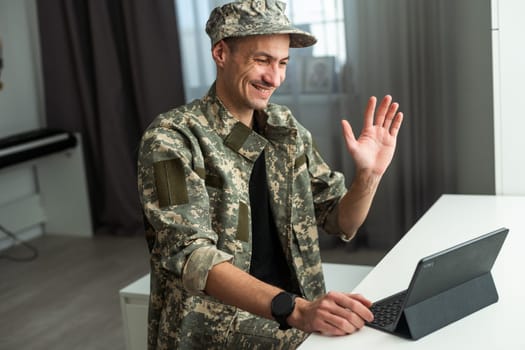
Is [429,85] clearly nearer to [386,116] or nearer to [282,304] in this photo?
[386,116]

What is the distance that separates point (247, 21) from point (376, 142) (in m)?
0.43

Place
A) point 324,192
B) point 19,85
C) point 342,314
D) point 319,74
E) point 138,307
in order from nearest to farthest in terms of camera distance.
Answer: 1. point 342,314
2. point 324,192
3. point 138,307
4. point 319,74
5. point 19,85

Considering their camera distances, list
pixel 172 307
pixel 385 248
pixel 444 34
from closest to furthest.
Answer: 1. pixel 172 307
2. pixel 444 34
3. pixel 385 248

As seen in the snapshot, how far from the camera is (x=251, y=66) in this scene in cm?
192

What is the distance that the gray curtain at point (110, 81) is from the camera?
4.41 meters

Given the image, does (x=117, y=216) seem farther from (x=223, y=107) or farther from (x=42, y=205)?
(x=223, y=107)

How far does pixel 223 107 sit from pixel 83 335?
1.73m

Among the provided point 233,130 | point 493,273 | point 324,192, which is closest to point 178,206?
point 233,130

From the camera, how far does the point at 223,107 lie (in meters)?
1.97

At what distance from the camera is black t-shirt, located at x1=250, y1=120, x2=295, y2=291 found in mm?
1997

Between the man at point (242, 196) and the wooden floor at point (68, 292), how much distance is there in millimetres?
1411

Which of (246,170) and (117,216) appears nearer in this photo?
(246,170)

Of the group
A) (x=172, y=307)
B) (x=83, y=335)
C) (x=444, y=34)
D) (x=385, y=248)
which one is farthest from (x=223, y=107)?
(x=385, y=248)

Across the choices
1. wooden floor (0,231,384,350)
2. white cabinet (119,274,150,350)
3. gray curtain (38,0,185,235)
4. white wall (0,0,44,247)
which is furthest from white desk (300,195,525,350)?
white wall (0,0,44,247)
